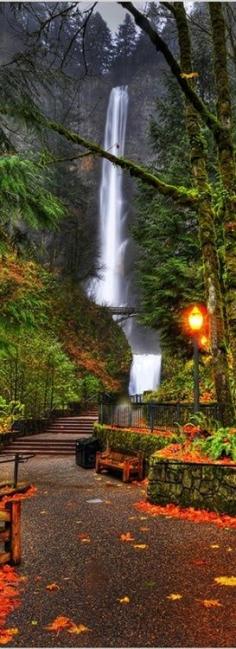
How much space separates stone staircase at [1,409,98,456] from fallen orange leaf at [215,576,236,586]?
12.6 metres

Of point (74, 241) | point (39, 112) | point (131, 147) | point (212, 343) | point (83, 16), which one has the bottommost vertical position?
point (212, 343)

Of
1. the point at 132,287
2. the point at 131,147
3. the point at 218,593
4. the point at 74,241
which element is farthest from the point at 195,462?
the point at 131,147

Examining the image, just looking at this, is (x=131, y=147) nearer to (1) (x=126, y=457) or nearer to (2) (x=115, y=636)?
(1) (x=126, y=457)

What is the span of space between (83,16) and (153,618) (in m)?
9.73

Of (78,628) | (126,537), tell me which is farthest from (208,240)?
(78,628)

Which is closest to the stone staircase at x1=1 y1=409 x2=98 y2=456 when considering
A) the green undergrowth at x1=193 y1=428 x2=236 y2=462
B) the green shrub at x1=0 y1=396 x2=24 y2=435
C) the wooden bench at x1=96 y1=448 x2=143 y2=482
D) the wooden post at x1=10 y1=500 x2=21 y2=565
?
the green shrub at x1=0 y1=396 x2=24 y2=435

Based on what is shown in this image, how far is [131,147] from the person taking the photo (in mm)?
56750

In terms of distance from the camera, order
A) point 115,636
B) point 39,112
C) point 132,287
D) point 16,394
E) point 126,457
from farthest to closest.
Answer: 1. point 132,287
2. point 16,394
3. point 126,457
4. point 39,112
5. point 115,636

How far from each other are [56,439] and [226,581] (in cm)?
1424

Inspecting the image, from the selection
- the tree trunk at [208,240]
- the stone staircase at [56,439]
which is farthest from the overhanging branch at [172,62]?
the stone staircase at [56,439]

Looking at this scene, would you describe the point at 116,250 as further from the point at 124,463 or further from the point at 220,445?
the point at 220,445

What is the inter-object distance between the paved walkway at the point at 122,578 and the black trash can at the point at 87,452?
4933 millimetres

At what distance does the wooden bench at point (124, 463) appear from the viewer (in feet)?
37.4

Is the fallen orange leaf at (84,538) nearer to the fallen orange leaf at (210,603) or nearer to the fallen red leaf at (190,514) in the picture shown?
the fallen red leaf at (190,514)
